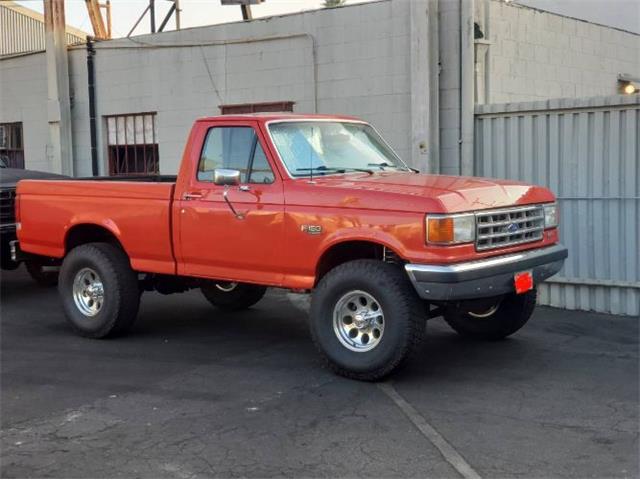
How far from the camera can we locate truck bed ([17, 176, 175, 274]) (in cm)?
A: 704

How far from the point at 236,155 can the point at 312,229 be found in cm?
115

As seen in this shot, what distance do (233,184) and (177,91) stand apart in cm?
705

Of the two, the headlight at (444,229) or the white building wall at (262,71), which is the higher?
the white building wall at (262,71)

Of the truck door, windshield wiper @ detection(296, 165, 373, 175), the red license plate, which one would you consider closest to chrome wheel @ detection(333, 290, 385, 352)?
the truck door

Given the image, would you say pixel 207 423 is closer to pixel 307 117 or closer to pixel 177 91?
pixel 307 117

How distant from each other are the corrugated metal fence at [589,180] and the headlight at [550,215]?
7.36 ft

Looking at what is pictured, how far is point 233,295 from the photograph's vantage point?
8766 millimetres

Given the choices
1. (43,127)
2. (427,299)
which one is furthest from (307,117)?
(43,127)

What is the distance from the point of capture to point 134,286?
7.45 m

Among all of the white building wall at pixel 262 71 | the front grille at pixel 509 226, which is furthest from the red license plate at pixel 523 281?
the white building wall at pixel 262 71

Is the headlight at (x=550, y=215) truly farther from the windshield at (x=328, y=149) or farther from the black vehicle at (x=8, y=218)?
the black vehicle at (x=8, y=218)

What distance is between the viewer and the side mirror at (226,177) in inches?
247

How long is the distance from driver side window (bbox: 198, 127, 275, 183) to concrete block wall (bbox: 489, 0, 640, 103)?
15.6 feet

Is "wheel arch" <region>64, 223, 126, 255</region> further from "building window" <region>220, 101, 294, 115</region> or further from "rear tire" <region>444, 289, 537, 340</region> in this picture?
"building window" <region>220, 101, 294, 115</region>
